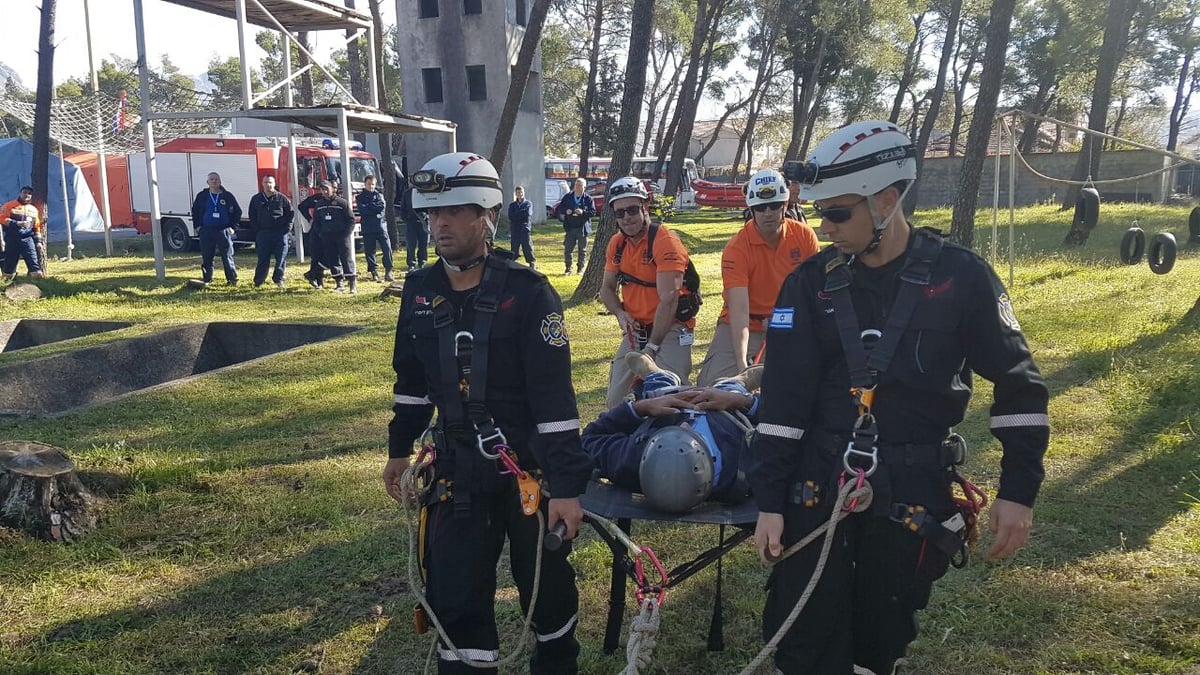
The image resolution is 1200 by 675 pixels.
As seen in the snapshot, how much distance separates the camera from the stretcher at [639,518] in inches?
141

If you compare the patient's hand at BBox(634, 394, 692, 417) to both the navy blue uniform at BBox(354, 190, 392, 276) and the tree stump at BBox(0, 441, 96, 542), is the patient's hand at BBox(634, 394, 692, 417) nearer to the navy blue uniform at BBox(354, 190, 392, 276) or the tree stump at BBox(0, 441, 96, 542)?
the tree stump at BBox(0, 441, 96, 542)

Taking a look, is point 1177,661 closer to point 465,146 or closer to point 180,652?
point 180,652

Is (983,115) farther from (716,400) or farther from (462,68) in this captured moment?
(462,68)

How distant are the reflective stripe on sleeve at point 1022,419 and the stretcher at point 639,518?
1.13 metres

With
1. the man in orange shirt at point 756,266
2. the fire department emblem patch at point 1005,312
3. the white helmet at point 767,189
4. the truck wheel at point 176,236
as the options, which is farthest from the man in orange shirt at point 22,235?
the fire department emblem patch at point 1005,312

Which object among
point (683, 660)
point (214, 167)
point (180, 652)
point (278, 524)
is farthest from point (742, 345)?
point (214, 167)

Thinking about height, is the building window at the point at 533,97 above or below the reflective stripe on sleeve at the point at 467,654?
above

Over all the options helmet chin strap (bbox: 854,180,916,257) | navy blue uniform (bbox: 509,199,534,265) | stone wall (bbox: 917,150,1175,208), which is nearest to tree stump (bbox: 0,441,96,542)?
helmet chin strap (bbox: 854,180,916,257)

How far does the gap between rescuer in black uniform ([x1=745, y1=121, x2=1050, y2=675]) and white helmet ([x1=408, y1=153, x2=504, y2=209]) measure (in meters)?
1.16

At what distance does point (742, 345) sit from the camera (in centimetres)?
569

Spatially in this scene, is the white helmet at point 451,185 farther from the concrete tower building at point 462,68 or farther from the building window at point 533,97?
the building window at point 533,97

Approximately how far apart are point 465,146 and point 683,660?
33.7 meters

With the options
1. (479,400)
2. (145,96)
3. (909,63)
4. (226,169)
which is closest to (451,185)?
(479,400)

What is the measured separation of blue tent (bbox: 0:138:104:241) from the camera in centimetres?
2833
